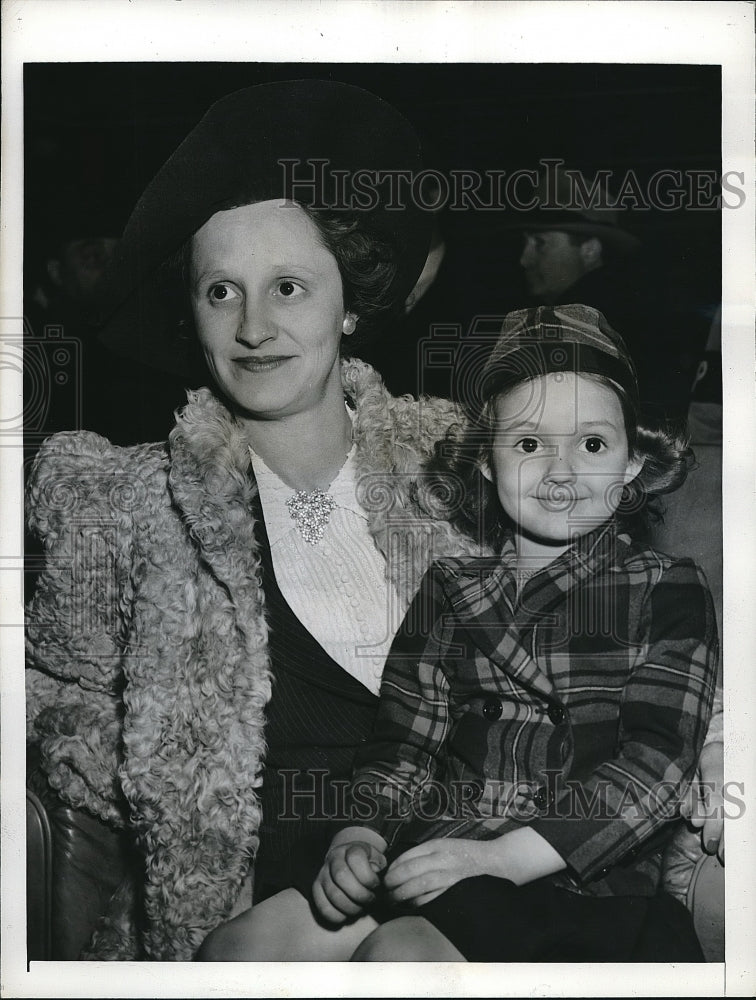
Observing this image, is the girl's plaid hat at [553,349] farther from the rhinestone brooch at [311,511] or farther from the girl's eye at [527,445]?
the rhinestone brooch at [311,511]

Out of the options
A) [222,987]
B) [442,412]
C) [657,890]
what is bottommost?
[222,987]

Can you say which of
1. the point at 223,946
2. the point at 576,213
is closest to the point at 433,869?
Result: the point at 223,946

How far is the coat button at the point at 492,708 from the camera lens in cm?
142

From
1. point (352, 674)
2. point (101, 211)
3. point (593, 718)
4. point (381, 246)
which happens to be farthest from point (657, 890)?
point (101, 211)

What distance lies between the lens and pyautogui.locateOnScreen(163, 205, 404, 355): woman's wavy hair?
1467 millimetres

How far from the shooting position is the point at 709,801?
1.47 metres

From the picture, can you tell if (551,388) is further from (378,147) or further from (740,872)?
(740,872)

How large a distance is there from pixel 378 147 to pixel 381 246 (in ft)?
0.52

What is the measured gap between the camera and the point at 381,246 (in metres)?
1.47

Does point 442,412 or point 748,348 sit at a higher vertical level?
point 748,348

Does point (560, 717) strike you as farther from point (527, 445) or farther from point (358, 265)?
point (358, 265)

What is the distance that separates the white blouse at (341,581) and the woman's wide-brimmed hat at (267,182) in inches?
11.8

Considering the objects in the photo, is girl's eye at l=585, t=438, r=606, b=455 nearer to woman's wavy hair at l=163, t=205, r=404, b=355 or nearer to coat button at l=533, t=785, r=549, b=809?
woman's wavy hair at l=163, t=205, r=404, b=355

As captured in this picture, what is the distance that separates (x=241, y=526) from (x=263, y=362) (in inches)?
10.2
